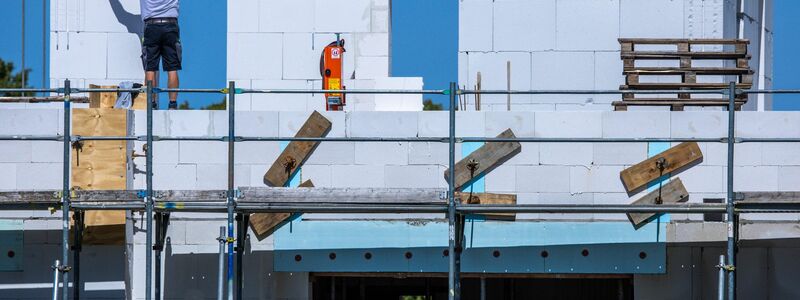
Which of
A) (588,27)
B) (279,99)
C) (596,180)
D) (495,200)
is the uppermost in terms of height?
(588,27)

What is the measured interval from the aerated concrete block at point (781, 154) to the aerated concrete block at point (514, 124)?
2084mm

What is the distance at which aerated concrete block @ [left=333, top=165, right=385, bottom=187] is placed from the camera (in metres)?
13.3

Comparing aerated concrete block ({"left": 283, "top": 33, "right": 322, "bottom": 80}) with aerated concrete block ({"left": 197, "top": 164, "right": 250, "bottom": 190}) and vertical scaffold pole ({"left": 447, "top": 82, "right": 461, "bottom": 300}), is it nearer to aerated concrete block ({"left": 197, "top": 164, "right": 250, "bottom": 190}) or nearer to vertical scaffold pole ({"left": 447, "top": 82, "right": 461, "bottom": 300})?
aerated concrete block ({"left": 197, "top": 164, "right": 250, "bottom": 190})

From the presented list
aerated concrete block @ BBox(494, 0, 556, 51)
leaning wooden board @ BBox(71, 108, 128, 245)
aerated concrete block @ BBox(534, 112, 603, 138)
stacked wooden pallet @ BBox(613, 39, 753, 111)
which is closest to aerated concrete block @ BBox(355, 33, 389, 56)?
aerated concrete block @ BBox(494, 0, 556, 51)

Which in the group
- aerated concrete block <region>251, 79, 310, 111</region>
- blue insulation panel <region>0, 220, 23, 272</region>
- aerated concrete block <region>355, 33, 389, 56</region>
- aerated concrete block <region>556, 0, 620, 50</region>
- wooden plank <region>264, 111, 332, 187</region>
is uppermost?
aerated concrete block <region>556, 0, 620, 50</region>

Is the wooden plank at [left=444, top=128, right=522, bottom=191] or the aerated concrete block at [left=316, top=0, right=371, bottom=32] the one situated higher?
the aerated concrete block at [left=316, top=0, right=371, bottom=32]

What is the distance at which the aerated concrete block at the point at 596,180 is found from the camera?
1323cm

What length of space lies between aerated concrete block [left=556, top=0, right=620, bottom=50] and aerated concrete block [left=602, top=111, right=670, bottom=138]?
10.2 feet

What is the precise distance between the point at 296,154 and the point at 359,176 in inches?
23.7

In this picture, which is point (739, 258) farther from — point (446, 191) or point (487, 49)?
point (487, 49)

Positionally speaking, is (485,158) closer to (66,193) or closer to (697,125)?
(697,125)

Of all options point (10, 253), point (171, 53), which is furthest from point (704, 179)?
point (10, 253)

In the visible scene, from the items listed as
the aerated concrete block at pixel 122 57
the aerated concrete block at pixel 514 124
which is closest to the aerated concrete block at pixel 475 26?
the aerated concrete block at pixel 514 124

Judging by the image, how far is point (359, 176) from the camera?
13.4 meters
